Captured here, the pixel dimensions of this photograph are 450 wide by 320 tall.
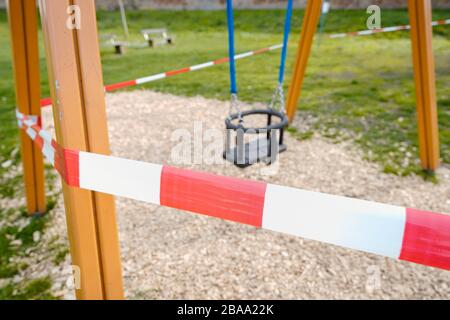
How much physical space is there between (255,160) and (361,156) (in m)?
1.40

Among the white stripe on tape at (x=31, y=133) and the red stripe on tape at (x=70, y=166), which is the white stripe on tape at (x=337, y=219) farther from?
the white stripe on tape at (x=31, y=133)

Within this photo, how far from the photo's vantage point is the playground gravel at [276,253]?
2.09 metres

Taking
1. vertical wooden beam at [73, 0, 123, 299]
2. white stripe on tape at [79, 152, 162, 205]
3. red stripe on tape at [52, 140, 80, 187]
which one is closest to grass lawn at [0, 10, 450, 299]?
vertical wooden beam at [73, 0, 123, 299]

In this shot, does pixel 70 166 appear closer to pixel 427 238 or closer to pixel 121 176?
pixel 121 176

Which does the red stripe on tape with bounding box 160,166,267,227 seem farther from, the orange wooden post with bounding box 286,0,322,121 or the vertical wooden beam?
the orange wooden post with bounding box 286,0,322,121

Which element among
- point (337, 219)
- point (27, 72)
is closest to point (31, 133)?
point (27, 72)

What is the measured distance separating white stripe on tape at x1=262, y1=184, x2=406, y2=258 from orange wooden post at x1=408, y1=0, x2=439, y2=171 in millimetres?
2519

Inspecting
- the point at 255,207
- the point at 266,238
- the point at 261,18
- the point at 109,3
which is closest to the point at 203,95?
the point at 266,238

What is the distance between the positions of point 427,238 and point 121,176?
3.04 ft

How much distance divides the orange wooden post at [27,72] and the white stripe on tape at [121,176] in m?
1.37

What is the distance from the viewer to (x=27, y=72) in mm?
2273

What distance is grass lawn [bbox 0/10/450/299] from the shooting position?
363 centimetres

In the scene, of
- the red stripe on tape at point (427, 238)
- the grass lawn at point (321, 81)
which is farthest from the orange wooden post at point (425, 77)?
the red stripe on tape at point (427, 238)

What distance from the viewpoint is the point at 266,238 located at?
8.30ft
